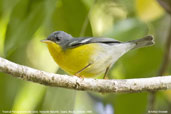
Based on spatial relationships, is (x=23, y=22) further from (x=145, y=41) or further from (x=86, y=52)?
(x=145, y=41)

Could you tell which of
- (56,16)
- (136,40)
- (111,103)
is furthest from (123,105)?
(56,16)

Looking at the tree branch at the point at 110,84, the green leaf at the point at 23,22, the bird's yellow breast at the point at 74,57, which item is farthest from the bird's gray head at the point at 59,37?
the tree branch at the point at 110,84

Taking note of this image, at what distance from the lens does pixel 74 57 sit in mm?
3295

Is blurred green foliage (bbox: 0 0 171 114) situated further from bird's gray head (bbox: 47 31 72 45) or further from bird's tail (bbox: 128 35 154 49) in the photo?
bird's tail (bbox: 128 35 154 49)

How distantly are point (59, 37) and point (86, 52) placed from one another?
0.44 metres

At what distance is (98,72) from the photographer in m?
3.31

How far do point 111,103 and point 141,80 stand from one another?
1.88m

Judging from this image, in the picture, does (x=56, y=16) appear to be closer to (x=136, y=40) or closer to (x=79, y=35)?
(x=79, y=35)

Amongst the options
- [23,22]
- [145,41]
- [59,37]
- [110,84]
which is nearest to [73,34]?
[59,37]

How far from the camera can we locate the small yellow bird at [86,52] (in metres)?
3.29

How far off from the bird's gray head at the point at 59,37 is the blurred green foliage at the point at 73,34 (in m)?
0.08

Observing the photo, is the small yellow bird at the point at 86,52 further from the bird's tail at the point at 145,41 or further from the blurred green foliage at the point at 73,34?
the blurred green foliage at the point at 73,34

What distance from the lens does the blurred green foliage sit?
9.08ft

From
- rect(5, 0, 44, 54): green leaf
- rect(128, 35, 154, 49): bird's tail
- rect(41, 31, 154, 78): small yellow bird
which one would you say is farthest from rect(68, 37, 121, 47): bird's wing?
rect(5, 0, 44, 54): green leaf
